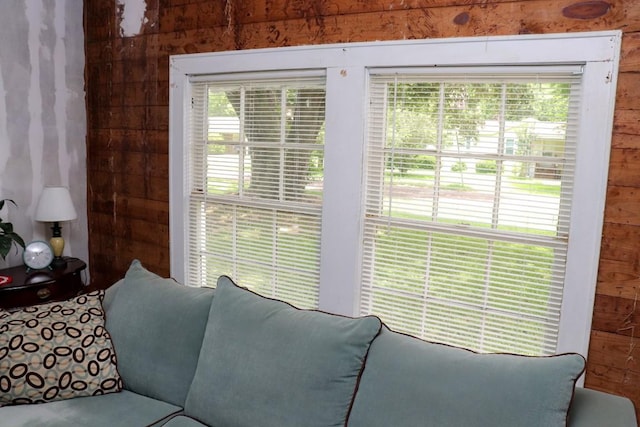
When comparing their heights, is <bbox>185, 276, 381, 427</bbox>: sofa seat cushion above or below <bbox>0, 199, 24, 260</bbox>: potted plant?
below

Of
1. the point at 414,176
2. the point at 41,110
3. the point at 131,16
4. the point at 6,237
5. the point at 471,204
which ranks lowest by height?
the point at 6,237

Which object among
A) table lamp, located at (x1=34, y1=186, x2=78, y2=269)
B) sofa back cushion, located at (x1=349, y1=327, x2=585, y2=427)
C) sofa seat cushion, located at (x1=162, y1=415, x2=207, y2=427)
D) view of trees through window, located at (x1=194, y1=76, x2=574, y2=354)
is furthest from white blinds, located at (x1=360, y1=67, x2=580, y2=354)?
table lamp, located at (x1=34, y1=186, x2=78, y2=269)

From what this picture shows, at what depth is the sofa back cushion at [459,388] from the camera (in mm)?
1416

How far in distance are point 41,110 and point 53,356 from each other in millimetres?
2126

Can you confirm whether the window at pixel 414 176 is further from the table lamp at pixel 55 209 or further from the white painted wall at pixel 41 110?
the white painted wall at pixel 41 110

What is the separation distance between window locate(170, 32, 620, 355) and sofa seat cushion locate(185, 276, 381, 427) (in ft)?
3.00

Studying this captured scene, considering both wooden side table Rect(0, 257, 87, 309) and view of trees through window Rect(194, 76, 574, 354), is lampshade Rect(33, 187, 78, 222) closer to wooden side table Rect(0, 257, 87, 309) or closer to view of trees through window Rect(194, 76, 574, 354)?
wooden side table Rect(0, 257, 87, 309)

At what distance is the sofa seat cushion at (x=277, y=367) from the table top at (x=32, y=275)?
1.66 m

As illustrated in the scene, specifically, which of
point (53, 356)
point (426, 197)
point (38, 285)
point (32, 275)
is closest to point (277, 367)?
point (53, 356)

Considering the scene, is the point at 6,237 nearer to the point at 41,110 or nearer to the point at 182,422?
the point at 41,110

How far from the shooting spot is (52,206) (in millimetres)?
3303

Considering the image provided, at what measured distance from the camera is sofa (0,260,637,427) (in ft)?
4.83

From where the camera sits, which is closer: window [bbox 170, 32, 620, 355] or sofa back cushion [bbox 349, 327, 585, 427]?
sofa back cushion [bbox 349, 327, 585, 427]

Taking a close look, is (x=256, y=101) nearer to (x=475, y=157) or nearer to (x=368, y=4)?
(x=368, y=4)
